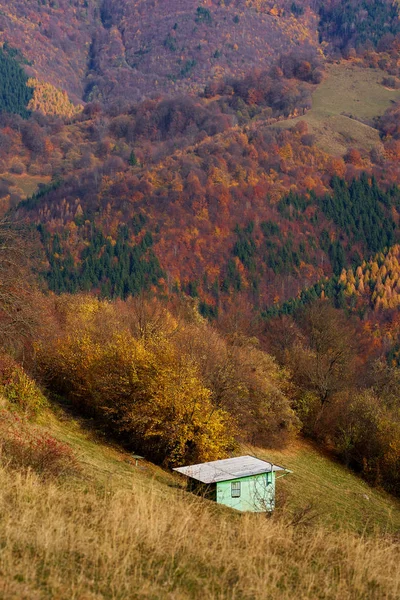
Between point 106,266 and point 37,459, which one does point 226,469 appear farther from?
point 106,266

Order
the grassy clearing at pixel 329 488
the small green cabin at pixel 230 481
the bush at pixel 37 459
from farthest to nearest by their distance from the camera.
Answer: the grassy clearing at pixel 329 488, the small green cabin at pixel 230 481, the bush at pixel 37 459

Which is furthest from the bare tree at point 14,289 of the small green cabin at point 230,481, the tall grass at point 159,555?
the tall grass at point 159,555

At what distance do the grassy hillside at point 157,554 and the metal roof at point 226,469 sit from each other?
13302 mm

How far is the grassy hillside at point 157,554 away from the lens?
8.69m

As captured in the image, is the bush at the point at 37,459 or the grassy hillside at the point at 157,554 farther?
the bush at the point at 37,459

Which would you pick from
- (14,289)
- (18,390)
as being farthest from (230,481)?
(14,289)

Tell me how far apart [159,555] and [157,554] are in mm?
34

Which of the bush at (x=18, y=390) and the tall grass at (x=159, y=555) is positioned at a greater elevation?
the tall grass at (x=159, y=555)

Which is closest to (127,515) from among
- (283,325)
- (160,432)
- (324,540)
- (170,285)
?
(324,540)

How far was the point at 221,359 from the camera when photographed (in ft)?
150

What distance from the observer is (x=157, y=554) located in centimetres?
977

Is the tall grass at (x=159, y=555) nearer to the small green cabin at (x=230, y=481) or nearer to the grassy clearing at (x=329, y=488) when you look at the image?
the small green cabin at (x=230, y=481)

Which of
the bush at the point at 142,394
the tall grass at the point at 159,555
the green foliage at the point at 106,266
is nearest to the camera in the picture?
the tall grass at the point at 159,555

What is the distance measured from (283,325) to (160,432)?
191ft
